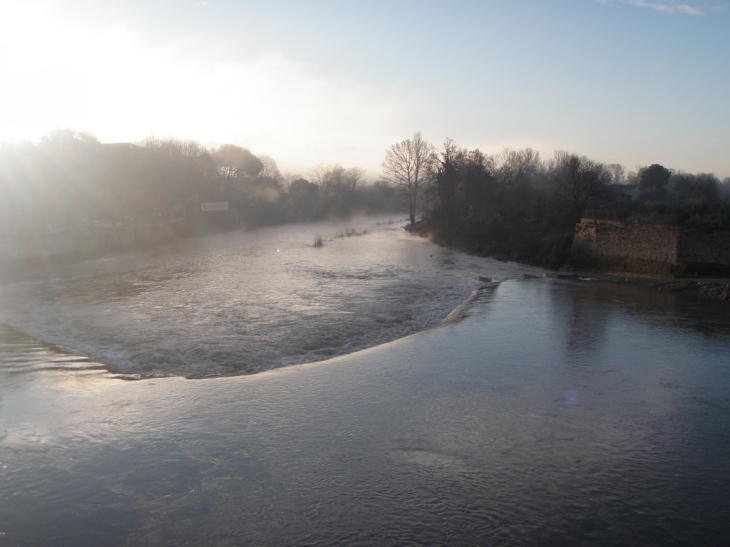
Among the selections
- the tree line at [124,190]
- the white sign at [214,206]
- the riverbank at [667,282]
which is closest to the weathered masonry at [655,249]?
the riverbank at [667,282]

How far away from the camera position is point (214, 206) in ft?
178

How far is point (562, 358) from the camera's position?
10.0 m

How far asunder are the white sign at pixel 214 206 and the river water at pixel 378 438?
→ 4145cm

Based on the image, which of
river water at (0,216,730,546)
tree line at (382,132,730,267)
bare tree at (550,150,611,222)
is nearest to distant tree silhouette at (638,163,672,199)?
tree line at (382,132,730,267)

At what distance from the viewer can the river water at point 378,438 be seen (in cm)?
482

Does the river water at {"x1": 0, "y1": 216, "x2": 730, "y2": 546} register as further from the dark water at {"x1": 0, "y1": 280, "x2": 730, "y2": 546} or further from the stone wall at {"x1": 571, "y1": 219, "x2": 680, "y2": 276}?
the stone wall at {"x1": 571, "y1": 219, "x2": 680, "y2": 276}

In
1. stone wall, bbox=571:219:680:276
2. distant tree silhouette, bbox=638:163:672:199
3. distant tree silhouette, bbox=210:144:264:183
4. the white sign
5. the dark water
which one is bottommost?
the dark water

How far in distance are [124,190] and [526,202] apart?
28852 mm

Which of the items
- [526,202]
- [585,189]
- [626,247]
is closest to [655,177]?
[526,202]

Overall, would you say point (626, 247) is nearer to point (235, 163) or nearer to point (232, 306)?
point (232, 306)

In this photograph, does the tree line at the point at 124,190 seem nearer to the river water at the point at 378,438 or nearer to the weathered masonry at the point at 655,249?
the river water at the point at 378,438

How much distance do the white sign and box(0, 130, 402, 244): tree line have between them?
60 cm

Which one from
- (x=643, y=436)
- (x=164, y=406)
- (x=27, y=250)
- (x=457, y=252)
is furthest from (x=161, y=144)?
(x=643, y=436)

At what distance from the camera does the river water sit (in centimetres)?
482
